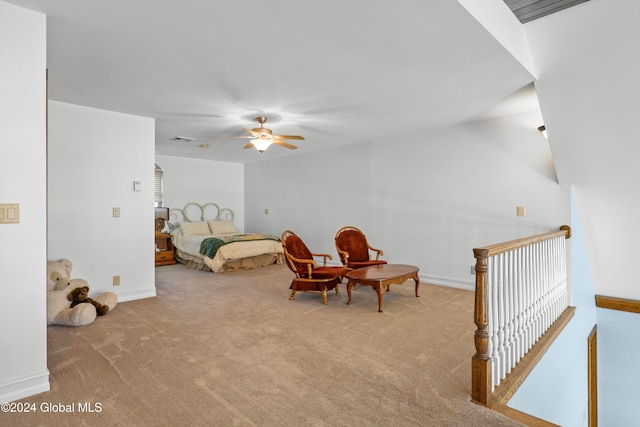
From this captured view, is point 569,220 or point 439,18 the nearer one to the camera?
point 439,18

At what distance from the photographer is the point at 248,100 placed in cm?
375

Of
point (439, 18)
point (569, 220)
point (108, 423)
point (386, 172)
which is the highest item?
point (439, 18)

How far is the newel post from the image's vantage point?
6.66 ft

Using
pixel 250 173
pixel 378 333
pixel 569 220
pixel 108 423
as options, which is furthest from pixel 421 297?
pixel 250 173

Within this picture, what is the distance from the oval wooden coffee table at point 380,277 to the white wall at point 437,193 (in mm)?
1036

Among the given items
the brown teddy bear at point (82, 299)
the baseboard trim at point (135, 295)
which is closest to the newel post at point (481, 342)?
the brown teddy bear at point (82, 299)

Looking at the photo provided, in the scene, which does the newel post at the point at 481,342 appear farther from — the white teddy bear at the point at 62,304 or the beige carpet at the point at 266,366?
the white teddy bear at the point at 62,304

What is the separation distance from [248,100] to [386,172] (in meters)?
2.88

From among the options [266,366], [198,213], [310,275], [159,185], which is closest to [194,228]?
[198,213]

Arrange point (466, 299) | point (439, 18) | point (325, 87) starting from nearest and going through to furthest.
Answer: point (439, 18) → point (325, 87) → point (466, 299)

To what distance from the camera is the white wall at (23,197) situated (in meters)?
2.08

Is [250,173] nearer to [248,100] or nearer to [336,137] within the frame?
[336,137]

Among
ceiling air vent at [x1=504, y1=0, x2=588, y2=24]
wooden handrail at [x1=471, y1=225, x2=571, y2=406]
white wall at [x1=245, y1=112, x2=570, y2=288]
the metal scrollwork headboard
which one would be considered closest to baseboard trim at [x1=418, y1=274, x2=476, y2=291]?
white wall at [x1=245, y1=112, x2=570, y2=288]

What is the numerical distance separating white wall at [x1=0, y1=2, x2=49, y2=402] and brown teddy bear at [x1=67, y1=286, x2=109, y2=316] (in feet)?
5.22
